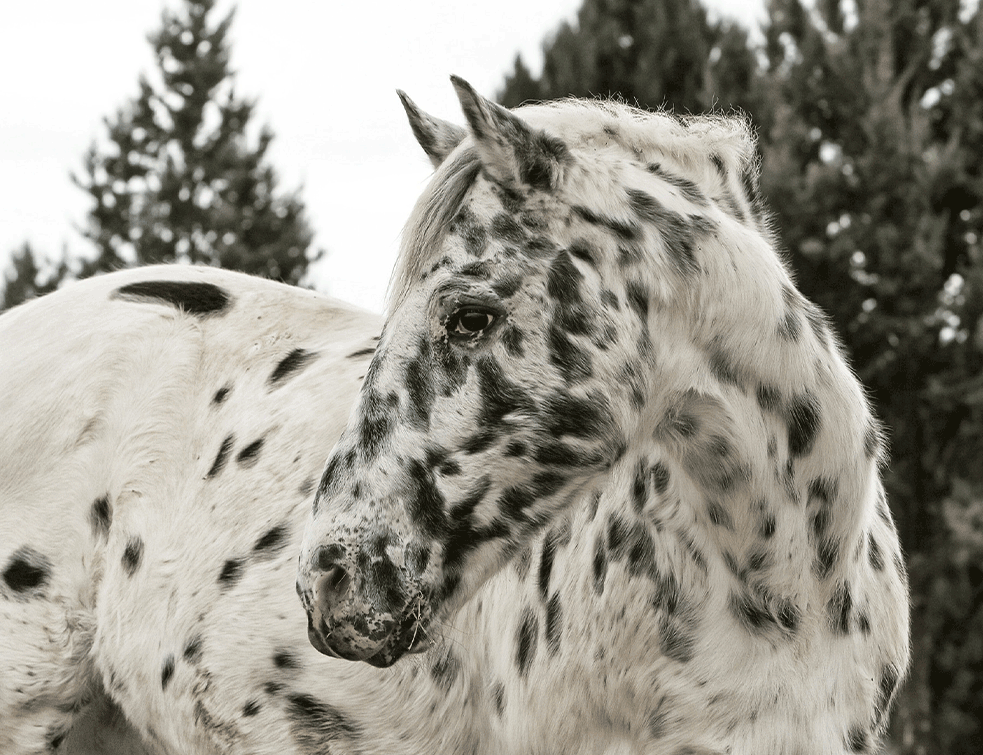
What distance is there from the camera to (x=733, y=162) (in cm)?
284

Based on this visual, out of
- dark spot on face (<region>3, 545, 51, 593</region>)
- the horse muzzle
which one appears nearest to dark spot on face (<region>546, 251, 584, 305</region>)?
the horse muzzle

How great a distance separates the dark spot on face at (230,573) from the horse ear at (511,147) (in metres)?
1.65

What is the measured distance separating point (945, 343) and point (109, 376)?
8.59 metres

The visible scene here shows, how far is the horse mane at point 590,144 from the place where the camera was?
2537 millimetres

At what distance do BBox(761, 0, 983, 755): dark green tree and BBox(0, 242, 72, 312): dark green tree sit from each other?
14506 millimetres

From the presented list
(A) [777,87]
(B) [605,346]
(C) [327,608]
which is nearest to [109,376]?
(C) [327,608]

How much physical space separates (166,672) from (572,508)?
5.05 ft

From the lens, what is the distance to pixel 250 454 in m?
3.54

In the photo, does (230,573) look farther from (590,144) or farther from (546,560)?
(590,144)

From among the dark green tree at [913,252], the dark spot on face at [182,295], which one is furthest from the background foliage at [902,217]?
the dark spot on face at [182,295]

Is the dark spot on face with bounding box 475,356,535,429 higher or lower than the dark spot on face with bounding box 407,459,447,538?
higher

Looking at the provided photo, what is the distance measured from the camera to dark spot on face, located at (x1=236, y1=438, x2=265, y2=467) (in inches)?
139

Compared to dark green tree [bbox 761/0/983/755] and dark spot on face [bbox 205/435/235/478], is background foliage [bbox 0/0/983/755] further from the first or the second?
dark spot on face [bbox 205/435/235/478]

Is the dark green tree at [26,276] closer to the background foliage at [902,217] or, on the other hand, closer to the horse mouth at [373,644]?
the background foliage at [902,217]
